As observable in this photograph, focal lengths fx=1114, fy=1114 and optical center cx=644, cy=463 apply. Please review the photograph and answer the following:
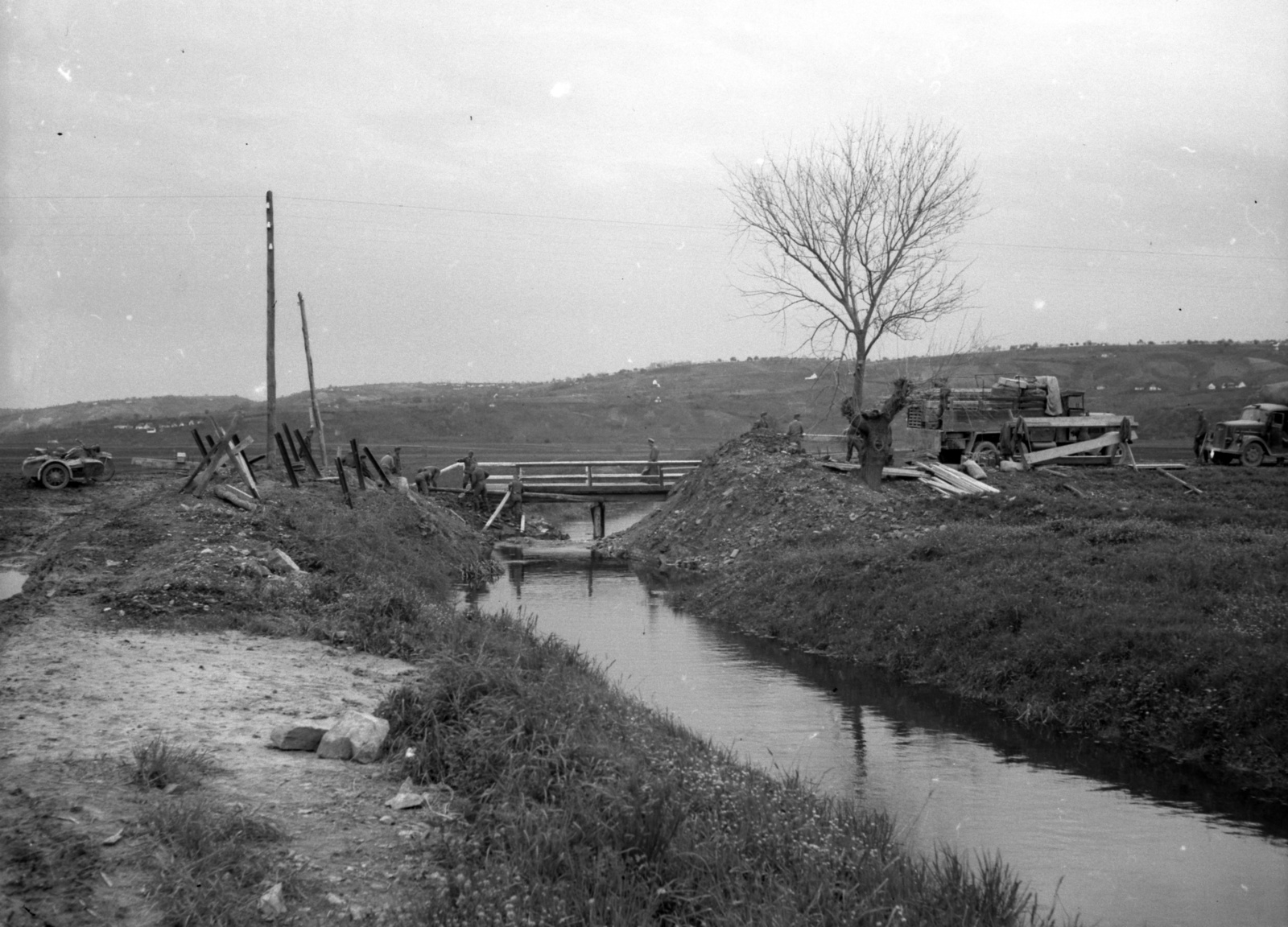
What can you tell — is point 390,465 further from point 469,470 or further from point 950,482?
point 950,482

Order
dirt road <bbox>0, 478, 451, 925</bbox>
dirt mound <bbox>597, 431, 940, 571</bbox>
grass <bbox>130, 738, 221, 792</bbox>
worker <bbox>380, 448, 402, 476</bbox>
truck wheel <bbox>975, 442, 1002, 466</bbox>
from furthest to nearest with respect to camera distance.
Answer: truck wheel <bbox>975, 442, 1002, 466</bbox> → worker <bbox>380, 448, 402, 476</bbox> → dirt mound <bbox>597, 431, 940, 571</bbox> → grass <bbox>130, 738, 221, 792</bbox> → dirt road <bbox>0, 478, 451, 925</bbox>

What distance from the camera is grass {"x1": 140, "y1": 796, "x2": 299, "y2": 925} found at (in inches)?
247

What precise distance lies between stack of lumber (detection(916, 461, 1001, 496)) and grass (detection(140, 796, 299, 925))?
855 inches

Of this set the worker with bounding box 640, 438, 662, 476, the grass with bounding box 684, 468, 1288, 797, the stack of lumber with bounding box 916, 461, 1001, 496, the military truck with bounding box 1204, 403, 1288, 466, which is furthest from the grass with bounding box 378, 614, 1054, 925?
the military truck with bounding box 1204, 403, 1288, 466

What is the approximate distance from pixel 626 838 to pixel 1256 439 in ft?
130

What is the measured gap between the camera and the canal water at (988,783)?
898 cm

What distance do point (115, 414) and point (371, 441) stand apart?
41.1 metres

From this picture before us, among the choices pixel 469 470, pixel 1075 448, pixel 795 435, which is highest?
pixel 795 435

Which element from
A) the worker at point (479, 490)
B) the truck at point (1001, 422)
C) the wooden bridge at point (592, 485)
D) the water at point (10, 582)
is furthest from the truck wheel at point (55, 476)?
the truck at point (1001, 422)

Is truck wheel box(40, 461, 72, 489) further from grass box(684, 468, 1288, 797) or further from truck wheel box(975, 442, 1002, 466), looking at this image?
truck wheel box(975, 442, 1002, 466)

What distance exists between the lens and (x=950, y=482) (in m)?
29.1

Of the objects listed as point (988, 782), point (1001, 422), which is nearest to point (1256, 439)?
point (1001, 422)

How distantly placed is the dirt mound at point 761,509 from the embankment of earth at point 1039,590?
0.07 m

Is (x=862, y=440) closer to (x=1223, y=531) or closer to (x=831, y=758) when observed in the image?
(x=1223, y=531)
